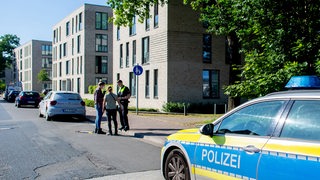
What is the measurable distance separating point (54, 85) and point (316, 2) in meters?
55.4

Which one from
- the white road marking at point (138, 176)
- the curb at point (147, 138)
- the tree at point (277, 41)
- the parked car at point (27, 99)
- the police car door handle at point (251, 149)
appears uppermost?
the tree at point (277, 41)

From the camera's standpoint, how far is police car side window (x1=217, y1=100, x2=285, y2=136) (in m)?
4.10

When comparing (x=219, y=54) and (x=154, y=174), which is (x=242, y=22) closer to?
(x=154, y=174)

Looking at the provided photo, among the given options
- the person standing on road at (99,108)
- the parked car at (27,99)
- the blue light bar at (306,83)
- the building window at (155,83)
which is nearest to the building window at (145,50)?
the building window at (155,83)

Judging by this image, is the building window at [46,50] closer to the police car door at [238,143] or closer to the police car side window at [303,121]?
the police car door at [238,143]

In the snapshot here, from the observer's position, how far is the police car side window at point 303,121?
361 cm

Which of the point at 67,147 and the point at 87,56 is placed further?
the point at 87,56

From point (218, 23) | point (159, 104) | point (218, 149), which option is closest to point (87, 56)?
point (159, 104)

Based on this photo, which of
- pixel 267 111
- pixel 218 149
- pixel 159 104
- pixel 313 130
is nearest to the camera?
pixel 313 130

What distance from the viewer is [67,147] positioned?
9.80 meters

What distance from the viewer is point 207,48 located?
1086 inches

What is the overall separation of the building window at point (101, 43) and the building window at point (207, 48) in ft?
72.9

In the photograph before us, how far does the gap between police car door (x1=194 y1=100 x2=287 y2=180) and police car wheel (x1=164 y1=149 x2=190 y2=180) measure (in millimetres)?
362

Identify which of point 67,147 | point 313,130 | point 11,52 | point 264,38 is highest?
point 11,52
